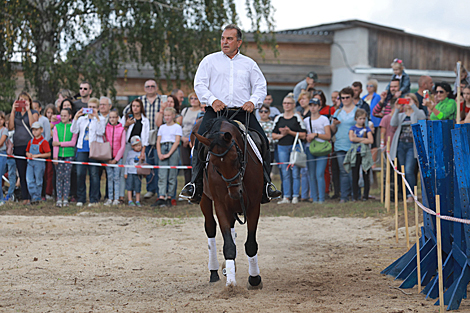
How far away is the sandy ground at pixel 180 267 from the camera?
5.05m

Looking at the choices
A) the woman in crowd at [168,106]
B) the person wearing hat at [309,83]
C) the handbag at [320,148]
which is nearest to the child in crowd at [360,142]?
the handbag at [320,148]

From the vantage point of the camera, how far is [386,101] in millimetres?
12711

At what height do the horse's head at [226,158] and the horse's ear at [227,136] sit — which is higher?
the horse's ear at [227,136]

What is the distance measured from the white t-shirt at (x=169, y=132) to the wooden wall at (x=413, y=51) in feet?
40.6

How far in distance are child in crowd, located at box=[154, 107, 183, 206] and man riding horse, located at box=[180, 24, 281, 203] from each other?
589 cm

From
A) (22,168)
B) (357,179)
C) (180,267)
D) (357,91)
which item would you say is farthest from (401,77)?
(22,168)

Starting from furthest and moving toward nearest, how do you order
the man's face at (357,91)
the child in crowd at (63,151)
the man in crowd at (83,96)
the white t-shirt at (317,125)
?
1. the man's face at (357,91)
2. the man in crowd at (83,96)
3. the white t-shirt at (317,125)
4. the child in crowd at (63,151)

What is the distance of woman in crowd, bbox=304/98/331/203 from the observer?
12242mm

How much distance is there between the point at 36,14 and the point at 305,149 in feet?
28.8

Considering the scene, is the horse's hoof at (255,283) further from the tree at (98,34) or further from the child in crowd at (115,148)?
the tree at (98,34)

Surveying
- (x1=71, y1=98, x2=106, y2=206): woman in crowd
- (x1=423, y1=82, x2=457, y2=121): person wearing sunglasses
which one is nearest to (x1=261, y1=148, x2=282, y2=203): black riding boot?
(x1=423, y1=82, x2=457, y2=121): person wearing sunglasses

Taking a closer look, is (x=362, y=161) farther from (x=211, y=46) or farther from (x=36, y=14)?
(x=36, y=14)

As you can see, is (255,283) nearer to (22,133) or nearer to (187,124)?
(187,124)

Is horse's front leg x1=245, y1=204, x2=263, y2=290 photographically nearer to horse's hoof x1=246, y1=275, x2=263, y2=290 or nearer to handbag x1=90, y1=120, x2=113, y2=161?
horse's hoof x1=246, y1=275, x2=263, y2=290
